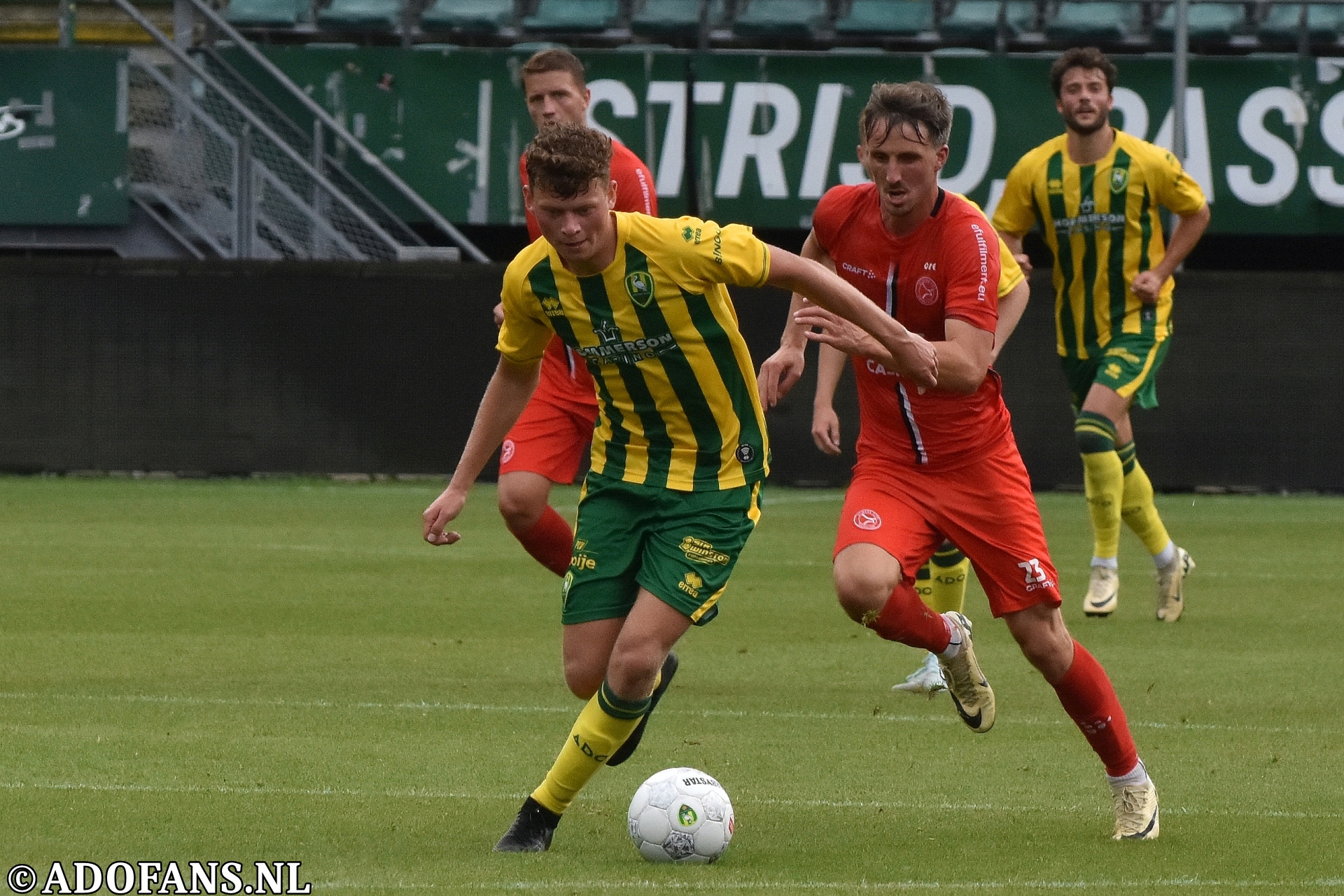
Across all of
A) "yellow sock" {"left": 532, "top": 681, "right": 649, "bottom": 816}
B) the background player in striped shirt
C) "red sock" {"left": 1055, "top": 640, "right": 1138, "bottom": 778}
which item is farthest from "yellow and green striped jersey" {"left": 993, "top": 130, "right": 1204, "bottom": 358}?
"yellow sock" {"left": 532, "top": 681, "right": 649, "bottom": 816}

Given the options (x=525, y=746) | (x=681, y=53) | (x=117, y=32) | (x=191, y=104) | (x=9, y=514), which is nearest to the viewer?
(x=525, y=746)

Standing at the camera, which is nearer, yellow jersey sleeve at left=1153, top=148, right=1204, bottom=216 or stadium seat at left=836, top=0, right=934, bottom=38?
yellow jersey sleeve at left=1153, top=148, right=1204, bottom=216

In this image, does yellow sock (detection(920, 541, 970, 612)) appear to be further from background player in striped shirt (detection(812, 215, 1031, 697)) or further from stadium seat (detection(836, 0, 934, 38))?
stadium seat (detection(836, 0, 934, 38))

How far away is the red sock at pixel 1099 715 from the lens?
519cm

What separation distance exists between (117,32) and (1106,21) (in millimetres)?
9364

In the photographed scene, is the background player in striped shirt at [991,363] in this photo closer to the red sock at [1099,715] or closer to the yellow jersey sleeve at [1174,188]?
the red sock at [1099,715]

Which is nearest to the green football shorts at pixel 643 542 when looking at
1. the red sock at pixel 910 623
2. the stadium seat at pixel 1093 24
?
the red sock at pixel 910 623

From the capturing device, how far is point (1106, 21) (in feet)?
63.2

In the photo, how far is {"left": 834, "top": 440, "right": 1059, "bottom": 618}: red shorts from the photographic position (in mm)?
5441

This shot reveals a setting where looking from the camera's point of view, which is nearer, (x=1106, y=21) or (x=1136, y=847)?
(x=1136, y=847)

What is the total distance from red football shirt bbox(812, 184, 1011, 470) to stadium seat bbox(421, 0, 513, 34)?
13750 mm

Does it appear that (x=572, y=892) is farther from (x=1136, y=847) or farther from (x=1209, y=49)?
(x=1209, y=49)

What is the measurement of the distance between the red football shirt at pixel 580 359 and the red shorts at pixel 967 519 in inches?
68.0

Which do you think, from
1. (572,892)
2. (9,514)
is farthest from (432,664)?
(9,514)
